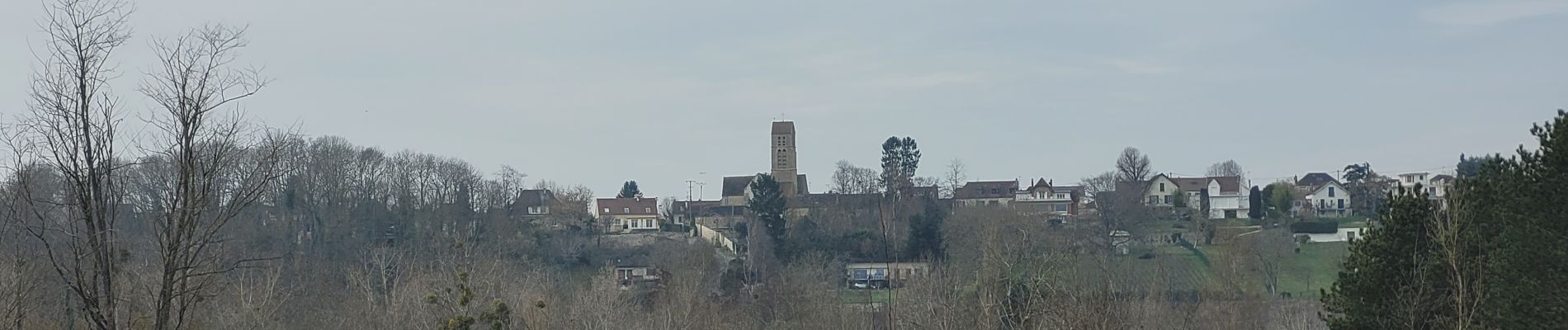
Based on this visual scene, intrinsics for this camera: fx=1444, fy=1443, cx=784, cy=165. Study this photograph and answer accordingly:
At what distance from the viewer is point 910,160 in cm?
8081

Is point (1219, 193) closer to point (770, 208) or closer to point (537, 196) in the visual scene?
point (770, 208)

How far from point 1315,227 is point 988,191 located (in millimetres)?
27454

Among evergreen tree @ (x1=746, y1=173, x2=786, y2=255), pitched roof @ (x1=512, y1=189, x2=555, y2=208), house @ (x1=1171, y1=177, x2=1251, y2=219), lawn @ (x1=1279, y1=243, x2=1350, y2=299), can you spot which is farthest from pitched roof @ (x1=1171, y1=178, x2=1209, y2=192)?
pitched roof @ (x1=512, y1=189, x2=555, y2=208)

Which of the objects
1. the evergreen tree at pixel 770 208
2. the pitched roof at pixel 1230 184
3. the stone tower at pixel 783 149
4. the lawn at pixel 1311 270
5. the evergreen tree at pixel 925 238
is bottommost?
Result: the lawn at pixel 1311 270

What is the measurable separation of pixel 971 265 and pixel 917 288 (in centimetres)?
912

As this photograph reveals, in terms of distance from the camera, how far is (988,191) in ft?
276

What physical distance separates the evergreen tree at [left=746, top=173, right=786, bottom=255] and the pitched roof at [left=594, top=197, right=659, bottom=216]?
20.4 m

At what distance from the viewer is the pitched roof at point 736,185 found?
8644 centimetres

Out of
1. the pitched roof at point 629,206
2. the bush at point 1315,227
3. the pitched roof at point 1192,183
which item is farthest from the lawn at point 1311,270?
the pitched roof at point 629,206

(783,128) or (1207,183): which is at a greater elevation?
(783,128)

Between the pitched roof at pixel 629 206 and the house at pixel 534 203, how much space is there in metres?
4.44

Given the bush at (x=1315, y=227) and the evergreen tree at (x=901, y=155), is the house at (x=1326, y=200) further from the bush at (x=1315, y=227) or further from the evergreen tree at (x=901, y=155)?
the evergreen tree at (x=901, y=155)

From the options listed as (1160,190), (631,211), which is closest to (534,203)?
(631,211)

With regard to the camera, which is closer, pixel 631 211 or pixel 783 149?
pixel 631 211
